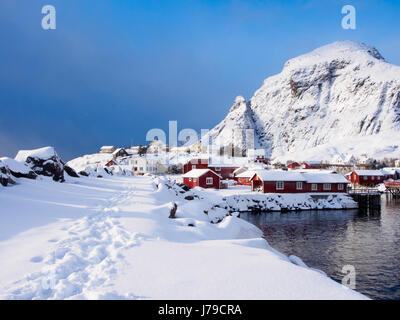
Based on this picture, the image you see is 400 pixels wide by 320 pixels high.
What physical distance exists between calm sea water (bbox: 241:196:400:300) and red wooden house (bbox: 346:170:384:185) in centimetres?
3671

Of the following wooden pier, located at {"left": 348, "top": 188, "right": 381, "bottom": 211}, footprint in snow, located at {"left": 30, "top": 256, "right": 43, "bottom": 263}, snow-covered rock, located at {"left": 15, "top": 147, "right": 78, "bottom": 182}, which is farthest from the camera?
wooden pier, located at {"left": 348, "top": 188, "right": 381, "bottom": 211}

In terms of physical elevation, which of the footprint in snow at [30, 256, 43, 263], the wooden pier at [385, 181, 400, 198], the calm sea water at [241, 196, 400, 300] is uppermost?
the footprint in snow at [30, 256, 43, 263]

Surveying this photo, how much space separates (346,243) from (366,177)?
59679 mm

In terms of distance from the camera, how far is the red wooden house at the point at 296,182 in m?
43.4

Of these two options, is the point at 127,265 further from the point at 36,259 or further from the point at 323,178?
the point at 323,178

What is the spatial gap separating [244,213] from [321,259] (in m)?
20.0

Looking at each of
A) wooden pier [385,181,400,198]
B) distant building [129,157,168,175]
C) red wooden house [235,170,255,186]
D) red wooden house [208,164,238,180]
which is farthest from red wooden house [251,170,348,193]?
distant building [129,157,168,175]

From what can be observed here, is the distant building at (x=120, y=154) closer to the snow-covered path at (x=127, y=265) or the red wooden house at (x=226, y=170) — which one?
the red wooden house at (x=226, y=170)

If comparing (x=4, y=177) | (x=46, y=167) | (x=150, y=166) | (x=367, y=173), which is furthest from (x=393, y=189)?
(x=4, y=177)

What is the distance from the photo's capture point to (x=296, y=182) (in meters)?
44.2

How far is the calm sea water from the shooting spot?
13.8 meters

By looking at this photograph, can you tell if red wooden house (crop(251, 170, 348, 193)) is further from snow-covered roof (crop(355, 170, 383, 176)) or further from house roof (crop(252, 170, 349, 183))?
snow-covered roof (crop(355, 170, 383, 176))

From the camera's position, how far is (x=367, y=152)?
108 metres

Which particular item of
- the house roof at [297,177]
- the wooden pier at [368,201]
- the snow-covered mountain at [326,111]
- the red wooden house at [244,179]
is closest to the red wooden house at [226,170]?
the red wooden house at [244,179]
